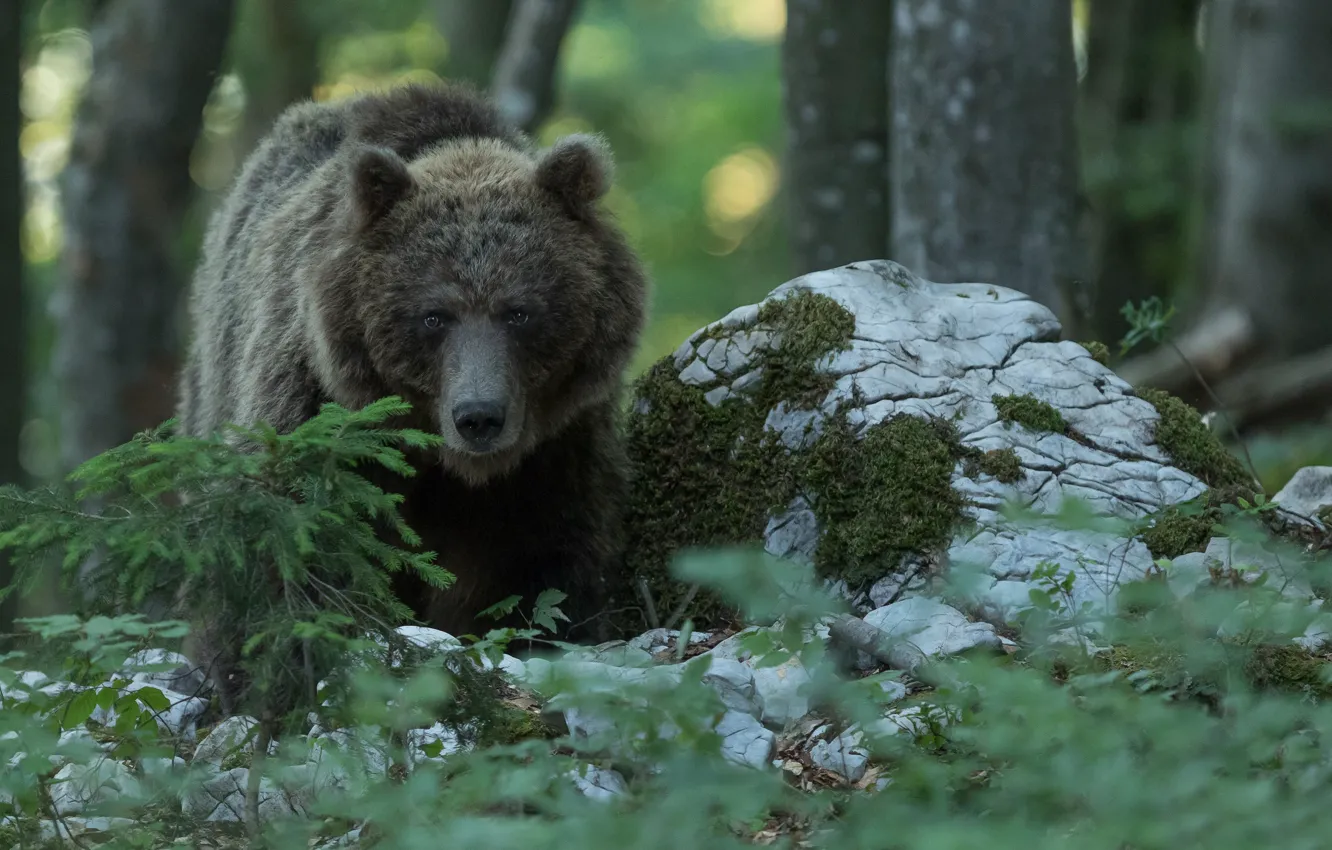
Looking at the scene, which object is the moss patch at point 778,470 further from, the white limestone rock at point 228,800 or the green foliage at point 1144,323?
the white limestone rock at point 228,800

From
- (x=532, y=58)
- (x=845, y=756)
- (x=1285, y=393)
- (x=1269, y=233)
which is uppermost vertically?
(x=532, y=58)

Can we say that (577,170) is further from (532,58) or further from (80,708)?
(532,58)

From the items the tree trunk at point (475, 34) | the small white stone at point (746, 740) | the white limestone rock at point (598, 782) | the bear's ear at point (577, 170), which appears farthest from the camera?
the tree trunk at point (475, 34)

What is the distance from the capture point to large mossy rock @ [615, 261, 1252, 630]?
5.46 metres

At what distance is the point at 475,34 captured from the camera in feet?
48.4

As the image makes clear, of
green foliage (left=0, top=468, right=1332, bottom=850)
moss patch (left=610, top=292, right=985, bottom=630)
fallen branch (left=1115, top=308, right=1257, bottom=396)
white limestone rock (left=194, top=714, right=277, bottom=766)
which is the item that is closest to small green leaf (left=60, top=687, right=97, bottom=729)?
green foliage (left=0, top=468, right=1332, bottom=850)

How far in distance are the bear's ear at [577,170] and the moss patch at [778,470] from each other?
940 millimetres

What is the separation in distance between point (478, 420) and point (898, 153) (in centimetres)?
327

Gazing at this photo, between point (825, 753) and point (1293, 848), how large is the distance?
1774mm

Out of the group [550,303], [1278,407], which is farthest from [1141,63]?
[550,303]

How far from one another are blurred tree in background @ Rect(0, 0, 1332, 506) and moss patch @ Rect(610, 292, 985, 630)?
2.00 feet

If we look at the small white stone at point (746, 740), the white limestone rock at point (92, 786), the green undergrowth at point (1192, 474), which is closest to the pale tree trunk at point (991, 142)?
the green undergrowth at point (1192, 474)

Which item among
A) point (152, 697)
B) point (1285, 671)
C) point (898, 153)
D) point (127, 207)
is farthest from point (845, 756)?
point (127, 207)

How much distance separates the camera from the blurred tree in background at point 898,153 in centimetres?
723
